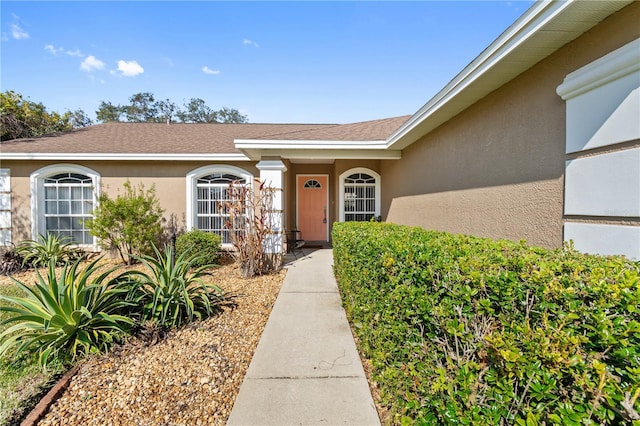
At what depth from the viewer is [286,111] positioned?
60.7 feet

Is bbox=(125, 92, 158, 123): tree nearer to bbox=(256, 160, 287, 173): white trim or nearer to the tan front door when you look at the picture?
the tan front door

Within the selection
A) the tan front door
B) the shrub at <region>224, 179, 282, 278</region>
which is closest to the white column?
the shrub at <region>224, 179, 282, 278</region>

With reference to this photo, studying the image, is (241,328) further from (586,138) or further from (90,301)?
(586,138)

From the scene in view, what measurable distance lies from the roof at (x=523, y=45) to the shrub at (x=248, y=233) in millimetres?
4344

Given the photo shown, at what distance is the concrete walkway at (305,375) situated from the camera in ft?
7.14

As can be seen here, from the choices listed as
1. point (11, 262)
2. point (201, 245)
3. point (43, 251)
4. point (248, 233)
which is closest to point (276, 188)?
point (248, 233)

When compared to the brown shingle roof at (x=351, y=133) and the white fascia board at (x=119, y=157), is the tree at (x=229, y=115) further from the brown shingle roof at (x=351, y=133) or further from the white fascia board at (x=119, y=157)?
the brown shingle roof at (x=351, y=133)

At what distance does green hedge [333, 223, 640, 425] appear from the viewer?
94 cm

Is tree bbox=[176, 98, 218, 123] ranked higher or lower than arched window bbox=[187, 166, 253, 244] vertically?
higher

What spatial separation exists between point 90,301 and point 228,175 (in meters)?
5.68

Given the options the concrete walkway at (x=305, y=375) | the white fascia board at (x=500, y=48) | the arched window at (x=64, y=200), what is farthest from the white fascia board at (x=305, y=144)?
the arched window at (x=64, y=200)

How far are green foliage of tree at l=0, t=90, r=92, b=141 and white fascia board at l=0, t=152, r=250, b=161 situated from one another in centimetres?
944

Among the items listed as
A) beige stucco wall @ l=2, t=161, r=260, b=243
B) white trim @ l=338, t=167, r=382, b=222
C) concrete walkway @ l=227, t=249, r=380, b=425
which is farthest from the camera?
white trim @ l=338, t=167, r=382, b=222

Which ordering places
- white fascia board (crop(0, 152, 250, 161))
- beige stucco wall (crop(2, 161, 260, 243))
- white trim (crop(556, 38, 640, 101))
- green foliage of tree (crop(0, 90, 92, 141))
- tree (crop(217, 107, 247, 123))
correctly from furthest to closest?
tree (crop(217, 107, 247, 123)) < green foliage of tree (crop(0, 90, 92, 141)) < beige stucco wall (crop(2, 161, 260, 243)) < white fascia board (crop(0, 152, 250, 161)) < white trim (crop(556, 38, 640, 101))
